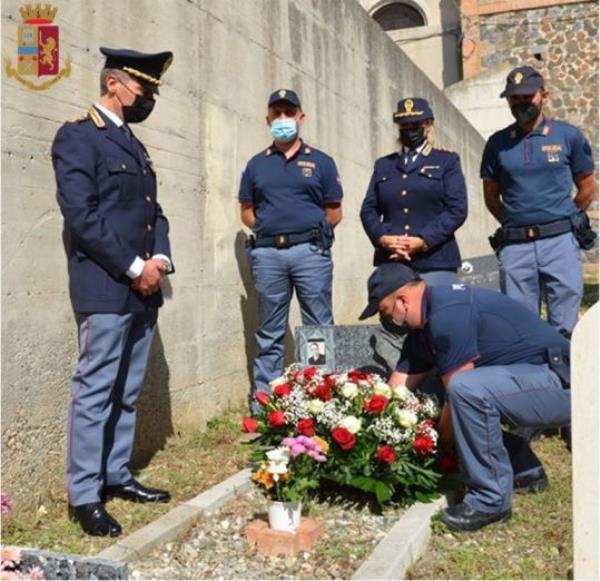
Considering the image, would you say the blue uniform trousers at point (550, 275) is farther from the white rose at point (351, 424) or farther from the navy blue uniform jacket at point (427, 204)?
the white rose at point (351, 424)

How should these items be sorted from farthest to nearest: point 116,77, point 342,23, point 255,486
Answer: point 342,23, point 255,486, point 116,77

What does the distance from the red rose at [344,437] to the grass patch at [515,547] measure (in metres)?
0.48

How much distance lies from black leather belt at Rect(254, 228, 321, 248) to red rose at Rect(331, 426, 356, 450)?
5.42ft

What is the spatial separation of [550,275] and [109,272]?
255cm

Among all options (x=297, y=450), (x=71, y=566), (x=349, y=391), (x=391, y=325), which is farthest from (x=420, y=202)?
(x=71, y=566)

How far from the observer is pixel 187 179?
4.80 meters

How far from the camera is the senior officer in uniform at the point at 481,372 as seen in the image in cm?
324

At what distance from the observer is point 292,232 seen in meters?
4.79

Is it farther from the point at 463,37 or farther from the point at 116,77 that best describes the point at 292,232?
the point at 463,37

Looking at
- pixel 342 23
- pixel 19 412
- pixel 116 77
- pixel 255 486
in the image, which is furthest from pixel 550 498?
pixel 342 23

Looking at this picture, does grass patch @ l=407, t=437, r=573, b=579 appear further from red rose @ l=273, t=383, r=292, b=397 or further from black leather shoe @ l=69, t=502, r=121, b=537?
black leather shoe @ l=69, t=502, r=121, b=537

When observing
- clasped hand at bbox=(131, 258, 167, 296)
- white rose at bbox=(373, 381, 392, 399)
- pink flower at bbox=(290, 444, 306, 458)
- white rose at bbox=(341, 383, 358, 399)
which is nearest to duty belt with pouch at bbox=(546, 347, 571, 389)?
white rose at bbox=(373, 381, 392, 399)

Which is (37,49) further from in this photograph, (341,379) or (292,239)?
(341,379)

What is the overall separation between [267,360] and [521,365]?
191cm
